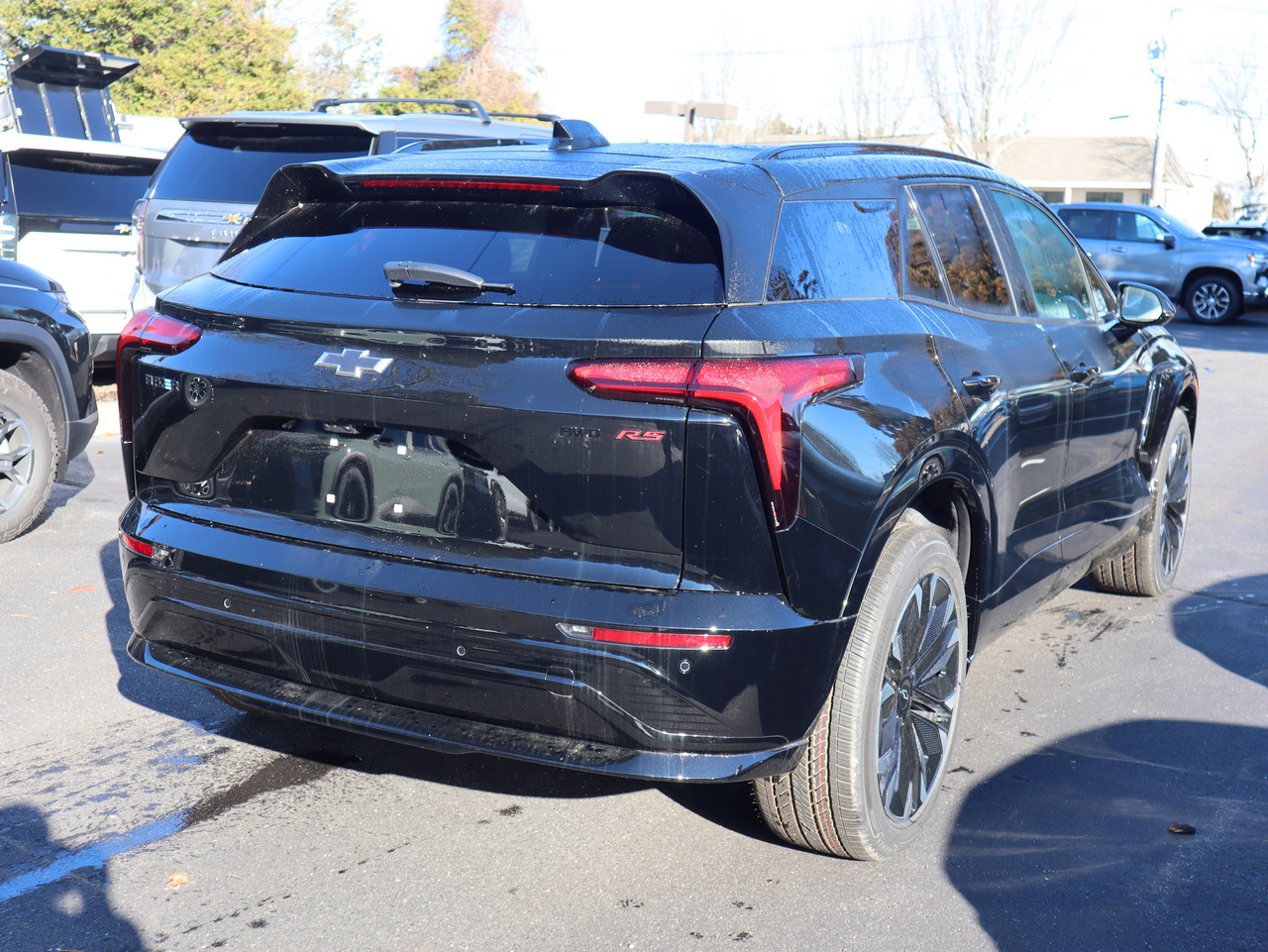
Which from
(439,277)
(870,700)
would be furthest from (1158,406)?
(439,277)

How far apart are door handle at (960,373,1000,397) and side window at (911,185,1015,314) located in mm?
251

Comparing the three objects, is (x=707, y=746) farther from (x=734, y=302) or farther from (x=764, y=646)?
(x=734, y=302)

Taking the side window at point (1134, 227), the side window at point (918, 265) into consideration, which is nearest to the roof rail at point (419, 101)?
the side window at point (918, 265)

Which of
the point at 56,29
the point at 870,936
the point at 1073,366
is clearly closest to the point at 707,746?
the point at 870,936

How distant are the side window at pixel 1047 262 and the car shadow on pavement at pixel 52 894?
329 centimetres

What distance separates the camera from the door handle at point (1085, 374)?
4.09 m

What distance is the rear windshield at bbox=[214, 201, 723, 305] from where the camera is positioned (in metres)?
2.67

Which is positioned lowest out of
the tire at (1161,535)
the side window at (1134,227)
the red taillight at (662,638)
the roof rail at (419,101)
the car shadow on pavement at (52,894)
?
the side window at (1134,227)

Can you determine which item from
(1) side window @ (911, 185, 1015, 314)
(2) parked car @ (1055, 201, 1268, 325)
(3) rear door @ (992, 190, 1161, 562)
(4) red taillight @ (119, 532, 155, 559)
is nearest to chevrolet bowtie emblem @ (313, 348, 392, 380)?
(4) red taillight @ (119, 532, 155, 559)

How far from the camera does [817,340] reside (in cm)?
267

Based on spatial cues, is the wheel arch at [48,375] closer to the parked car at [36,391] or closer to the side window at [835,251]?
the parked car at [36,391]

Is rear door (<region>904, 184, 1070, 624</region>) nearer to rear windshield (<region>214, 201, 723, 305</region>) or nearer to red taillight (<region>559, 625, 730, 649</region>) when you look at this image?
rear windshield (<region>214, 201, 723, 305</region>)

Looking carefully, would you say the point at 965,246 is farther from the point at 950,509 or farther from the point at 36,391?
the point at 36,391

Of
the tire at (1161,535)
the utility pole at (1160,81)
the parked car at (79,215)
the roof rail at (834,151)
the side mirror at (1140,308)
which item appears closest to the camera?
the roof rail at (834,151)
